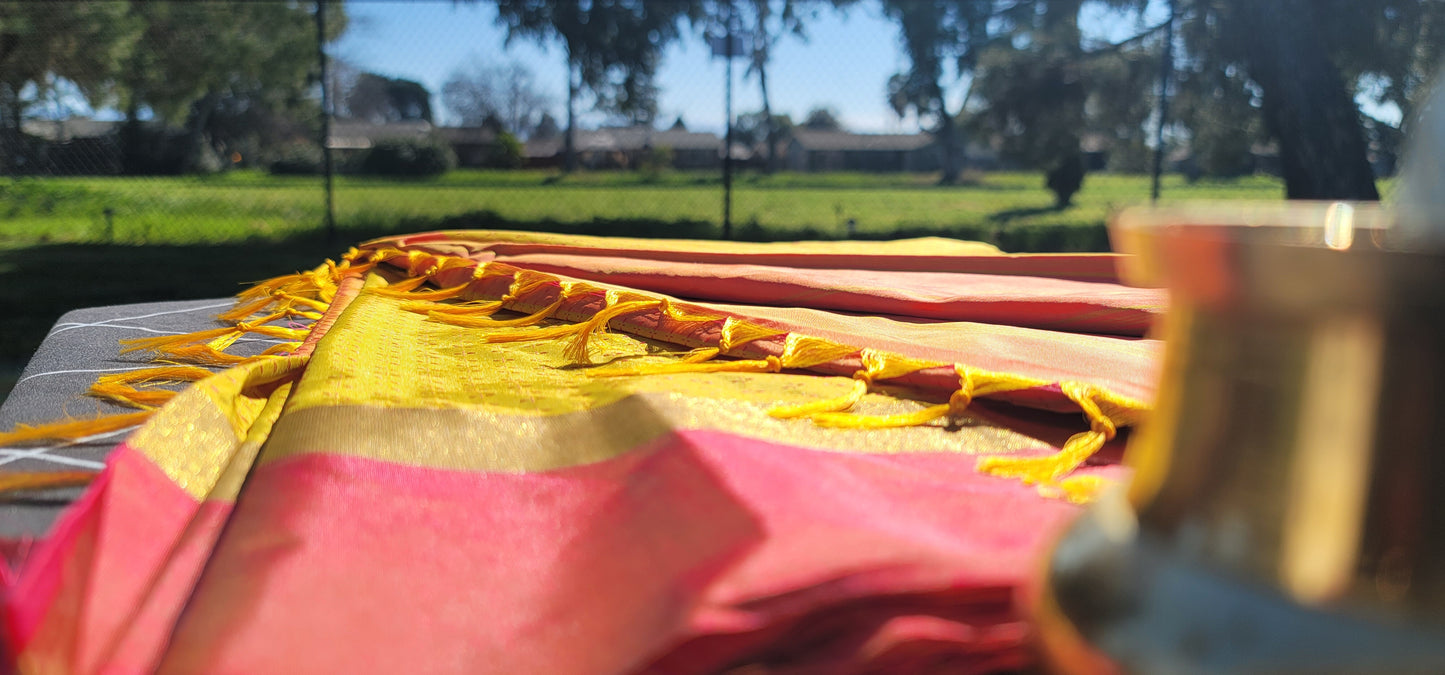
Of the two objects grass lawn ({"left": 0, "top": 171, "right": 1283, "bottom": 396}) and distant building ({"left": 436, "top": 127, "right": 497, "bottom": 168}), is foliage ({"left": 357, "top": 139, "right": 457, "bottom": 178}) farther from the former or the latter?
grass lawn ({"left": 0, "top": 171, "right": 1283, "bottom": 396})

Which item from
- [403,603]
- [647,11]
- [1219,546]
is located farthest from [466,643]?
[647,11]

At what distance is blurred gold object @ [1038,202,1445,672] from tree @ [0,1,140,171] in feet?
27.4

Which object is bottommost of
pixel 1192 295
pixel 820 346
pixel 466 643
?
pixel 466 643

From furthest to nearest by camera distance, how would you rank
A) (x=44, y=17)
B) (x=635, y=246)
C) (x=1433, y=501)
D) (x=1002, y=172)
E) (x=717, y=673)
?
(x=1002, y=172) → (x=44, y=17) → (x=635, y=246) → (x=717, y=673) → (x=1433, y=501)

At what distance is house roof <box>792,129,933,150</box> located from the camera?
18002mm

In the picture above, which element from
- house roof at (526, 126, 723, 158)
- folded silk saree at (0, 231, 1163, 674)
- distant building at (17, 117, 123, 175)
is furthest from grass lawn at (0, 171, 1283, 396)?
folded silk saree at (0, 231, 1163, 674)

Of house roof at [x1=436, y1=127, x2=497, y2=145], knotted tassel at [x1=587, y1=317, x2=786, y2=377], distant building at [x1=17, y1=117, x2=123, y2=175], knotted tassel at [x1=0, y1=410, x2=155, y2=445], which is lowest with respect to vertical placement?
knotted tassel at [x1=0, y1=410, x2=155, y2=445]

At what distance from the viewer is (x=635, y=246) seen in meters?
2.57

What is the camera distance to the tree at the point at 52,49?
7.09 meters

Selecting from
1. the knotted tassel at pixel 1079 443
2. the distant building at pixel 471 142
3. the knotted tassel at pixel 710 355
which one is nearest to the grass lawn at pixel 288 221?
the distant building at pixel 471 142

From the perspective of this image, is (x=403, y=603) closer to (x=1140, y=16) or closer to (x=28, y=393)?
(x=28, y=393)

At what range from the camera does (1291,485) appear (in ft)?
1.22

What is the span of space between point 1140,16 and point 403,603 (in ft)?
27.9

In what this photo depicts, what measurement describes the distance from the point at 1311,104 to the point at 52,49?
980 centimetres
